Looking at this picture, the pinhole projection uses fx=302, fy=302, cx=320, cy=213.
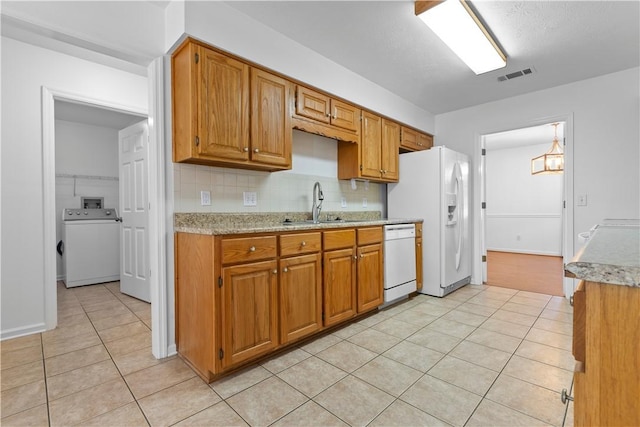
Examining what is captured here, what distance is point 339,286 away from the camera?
2.52 m

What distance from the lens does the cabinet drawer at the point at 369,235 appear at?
274cm

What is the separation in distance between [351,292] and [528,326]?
5.09ft

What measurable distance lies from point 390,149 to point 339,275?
188cm

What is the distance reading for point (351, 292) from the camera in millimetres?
2639

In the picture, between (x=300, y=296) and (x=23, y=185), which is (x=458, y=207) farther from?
(x=23, y=185)

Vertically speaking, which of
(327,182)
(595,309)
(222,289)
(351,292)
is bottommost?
(351,292)

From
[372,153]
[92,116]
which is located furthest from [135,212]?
[372,153]

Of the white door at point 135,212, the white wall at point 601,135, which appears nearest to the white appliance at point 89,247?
the white door at point 135,212

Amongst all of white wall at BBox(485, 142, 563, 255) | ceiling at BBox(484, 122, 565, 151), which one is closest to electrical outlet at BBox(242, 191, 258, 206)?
ceiling at BBox(484, 122, 565, 151)

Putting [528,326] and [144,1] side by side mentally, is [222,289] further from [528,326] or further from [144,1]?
[528,326]

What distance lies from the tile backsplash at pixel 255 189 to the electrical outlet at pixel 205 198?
0.9 inches

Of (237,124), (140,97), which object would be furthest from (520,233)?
(140,97)

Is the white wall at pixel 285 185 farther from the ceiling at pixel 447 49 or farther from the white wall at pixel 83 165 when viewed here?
the white wall at pixel 83 165

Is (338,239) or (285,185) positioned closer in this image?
(338,239)
